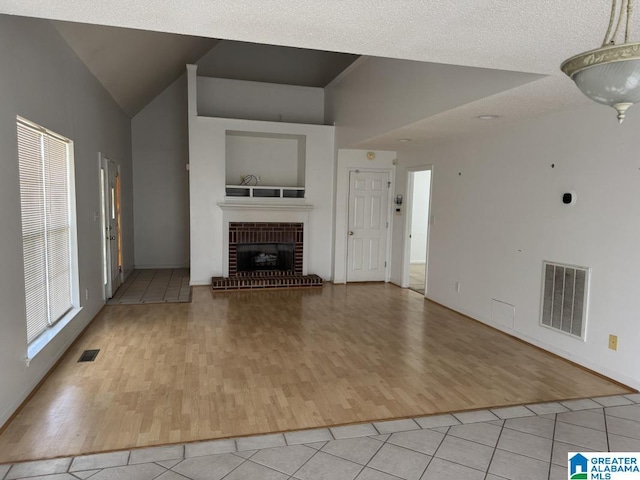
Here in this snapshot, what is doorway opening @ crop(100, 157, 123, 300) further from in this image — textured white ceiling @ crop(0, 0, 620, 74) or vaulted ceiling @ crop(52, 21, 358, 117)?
textured white ceiling @ crop(0, 0, 620, 74)

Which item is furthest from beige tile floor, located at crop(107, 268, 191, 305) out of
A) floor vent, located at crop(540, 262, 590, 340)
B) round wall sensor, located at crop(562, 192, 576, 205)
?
round wall sensor, located at crop(562, 192, 576, 205)

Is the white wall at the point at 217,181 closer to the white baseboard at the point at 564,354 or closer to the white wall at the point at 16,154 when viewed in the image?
the white wall at the point at 16,154

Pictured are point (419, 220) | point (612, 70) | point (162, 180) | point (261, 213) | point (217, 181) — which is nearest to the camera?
point (612, 70)

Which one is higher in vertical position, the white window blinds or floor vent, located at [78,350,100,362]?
the white window blinds

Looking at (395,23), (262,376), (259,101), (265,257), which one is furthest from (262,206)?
(395,23)

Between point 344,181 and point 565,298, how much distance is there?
4057 mm

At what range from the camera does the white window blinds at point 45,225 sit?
312 centimetres

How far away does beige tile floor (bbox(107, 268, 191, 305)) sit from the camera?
19.5ft

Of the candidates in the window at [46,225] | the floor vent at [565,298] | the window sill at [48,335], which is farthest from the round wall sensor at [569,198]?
the window sill at [48,335]

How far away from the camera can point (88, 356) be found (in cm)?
388

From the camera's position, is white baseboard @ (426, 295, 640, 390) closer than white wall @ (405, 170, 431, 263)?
Yes

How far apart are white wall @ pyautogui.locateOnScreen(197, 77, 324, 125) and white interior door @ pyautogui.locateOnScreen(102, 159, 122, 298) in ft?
6.55

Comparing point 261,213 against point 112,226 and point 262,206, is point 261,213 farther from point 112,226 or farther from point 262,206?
point 112,226

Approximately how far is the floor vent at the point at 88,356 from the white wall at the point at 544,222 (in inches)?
165
